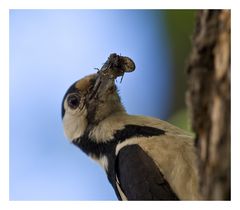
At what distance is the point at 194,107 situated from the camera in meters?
2.67

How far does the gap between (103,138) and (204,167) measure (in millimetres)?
2316

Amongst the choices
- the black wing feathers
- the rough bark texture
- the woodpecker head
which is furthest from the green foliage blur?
the rough bark texture

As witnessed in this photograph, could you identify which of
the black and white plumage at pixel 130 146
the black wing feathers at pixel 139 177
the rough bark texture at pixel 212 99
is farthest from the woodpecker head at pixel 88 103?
the rough bark texture at pixel 212 99

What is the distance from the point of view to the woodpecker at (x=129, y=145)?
4.08 metres

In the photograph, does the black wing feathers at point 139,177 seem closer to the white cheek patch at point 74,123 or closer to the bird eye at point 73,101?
the white cheek patch at point 74,123

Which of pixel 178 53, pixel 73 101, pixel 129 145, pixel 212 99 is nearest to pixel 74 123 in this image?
pixel 73 101

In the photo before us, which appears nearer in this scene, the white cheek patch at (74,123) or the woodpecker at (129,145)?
the woodpecker at (129,145)

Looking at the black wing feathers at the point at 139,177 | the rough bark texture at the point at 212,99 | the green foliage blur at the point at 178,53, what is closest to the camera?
the rough bark texture at the point at 212,99

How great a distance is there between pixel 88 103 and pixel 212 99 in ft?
9.21

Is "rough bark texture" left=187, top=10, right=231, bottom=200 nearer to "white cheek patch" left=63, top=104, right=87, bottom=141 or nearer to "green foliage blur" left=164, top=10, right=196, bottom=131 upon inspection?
"white cheek patch" left=63, top=104, right=87, bottom=141
